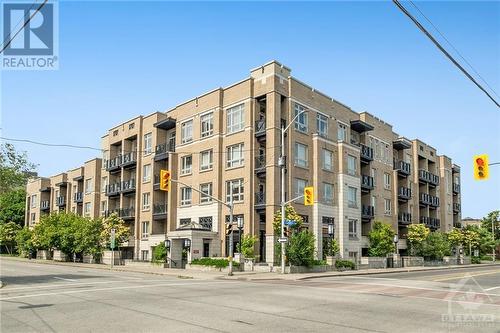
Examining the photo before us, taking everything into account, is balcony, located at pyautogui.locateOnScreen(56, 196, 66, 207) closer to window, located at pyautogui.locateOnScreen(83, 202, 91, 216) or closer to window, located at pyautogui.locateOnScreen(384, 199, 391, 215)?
window, located at pyautogui.locateOnScreen(83, 202, 91, 216)

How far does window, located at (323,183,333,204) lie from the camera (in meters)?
46.2

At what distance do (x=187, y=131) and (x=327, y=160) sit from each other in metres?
14.8

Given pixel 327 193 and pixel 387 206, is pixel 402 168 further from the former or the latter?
pixel 327 193

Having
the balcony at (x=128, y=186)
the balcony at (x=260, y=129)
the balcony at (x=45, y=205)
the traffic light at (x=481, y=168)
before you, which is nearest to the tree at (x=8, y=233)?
the balcony at (x=45, y=205)

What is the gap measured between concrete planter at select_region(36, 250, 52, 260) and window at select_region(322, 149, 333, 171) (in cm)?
4463

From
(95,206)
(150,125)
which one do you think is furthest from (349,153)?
(95,206)

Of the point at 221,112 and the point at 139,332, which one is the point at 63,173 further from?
the point at 139,332

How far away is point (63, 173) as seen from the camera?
256ft

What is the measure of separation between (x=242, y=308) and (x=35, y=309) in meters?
6.09

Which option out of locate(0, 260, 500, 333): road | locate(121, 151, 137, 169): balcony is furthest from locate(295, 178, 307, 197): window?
locate(0, 260, 500, 333): road

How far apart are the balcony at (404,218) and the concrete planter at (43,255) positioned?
4877 centimetres

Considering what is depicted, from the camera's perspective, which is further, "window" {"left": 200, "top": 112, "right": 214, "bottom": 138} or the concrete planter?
the concrete planter

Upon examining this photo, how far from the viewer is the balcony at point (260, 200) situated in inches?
1641

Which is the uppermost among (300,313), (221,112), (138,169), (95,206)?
(221,112)
